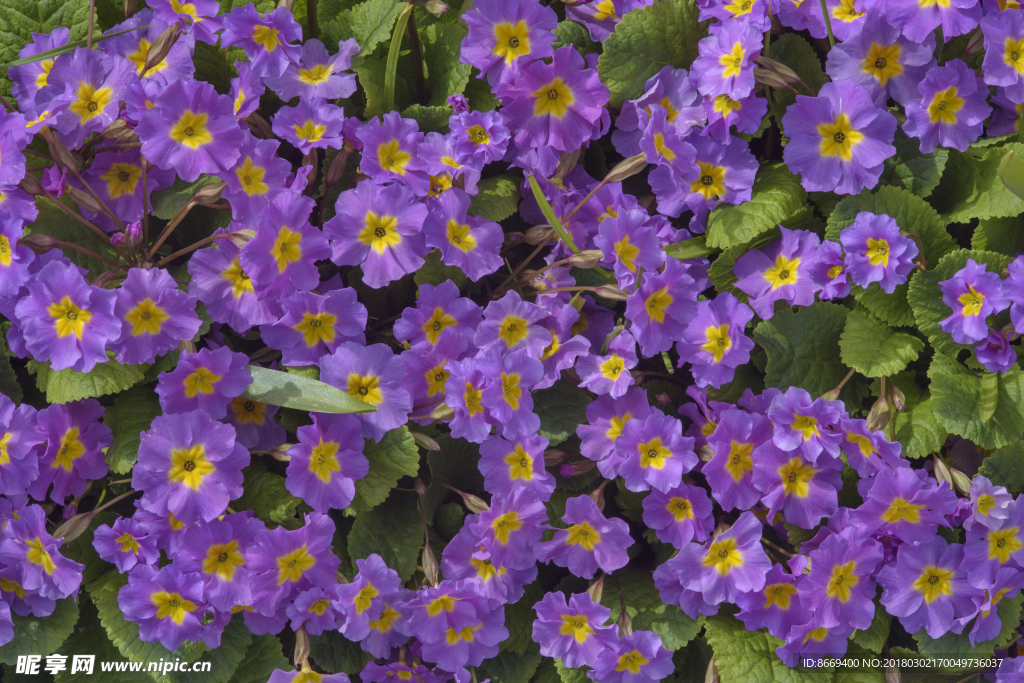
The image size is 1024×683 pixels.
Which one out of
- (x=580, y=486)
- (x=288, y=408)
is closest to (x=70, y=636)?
(x=288, y=408)

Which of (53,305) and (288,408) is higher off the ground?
(53,305)

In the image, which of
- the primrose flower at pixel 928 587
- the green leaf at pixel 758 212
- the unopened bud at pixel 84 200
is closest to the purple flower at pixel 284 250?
the unopened bud at pixel 84 200

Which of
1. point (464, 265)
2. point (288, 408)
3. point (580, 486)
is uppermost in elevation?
point (464, 265)

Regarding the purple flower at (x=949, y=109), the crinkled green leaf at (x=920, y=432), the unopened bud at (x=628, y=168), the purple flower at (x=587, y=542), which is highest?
the purple flower at (x=949, y=109)

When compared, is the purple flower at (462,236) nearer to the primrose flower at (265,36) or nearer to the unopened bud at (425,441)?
the unopened bud at (425,441)

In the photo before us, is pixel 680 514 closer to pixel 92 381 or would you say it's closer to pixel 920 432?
pixel 920 432

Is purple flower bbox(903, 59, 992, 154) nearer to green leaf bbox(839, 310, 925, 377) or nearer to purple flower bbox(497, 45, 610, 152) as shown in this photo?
green leaf bbox(839, 310, 925, 377)

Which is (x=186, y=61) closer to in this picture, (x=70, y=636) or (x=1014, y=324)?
(x=70, y=636)
